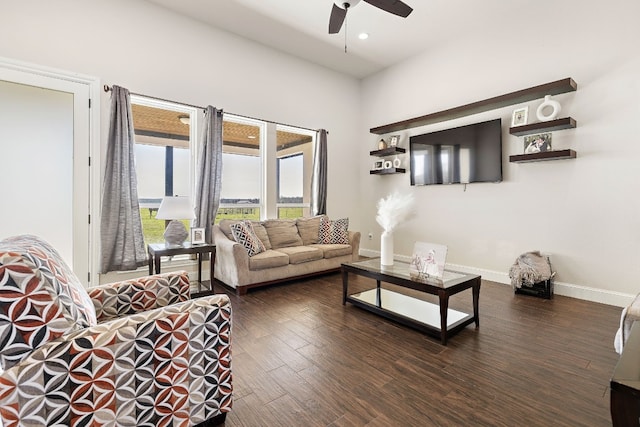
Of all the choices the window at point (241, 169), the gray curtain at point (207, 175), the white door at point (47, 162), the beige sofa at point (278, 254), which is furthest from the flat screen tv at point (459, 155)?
the white door at point (47, 162)

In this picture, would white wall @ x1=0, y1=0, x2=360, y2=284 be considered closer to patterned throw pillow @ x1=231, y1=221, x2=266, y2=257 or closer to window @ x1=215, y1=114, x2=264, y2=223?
window @ x1=215, y1=114, x2=264, y2=223

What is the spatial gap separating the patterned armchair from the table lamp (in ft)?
6.05

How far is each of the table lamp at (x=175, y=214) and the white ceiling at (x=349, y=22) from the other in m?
2.53

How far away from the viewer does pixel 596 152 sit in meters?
3.33

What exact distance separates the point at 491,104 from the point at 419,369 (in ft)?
12.1

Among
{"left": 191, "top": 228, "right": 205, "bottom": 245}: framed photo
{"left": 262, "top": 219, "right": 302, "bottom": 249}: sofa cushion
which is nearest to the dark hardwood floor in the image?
{"left": 191, "top": 228, "right": 205, "bottom": 245}: framed photo

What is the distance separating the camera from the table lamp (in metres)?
3.30

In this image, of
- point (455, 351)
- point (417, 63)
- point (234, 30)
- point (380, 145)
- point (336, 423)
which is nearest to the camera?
point (336, 423)

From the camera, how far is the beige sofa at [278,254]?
11.8 ft

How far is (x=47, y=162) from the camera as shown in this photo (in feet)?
10.2

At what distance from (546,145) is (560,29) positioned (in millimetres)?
1409

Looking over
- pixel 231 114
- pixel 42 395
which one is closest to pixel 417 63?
pixel 231 114

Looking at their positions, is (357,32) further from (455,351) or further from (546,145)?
(455,351)

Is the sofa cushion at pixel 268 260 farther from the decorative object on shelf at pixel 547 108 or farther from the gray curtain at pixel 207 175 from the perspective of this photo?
the decorative object on shelf at pixel 547 108
